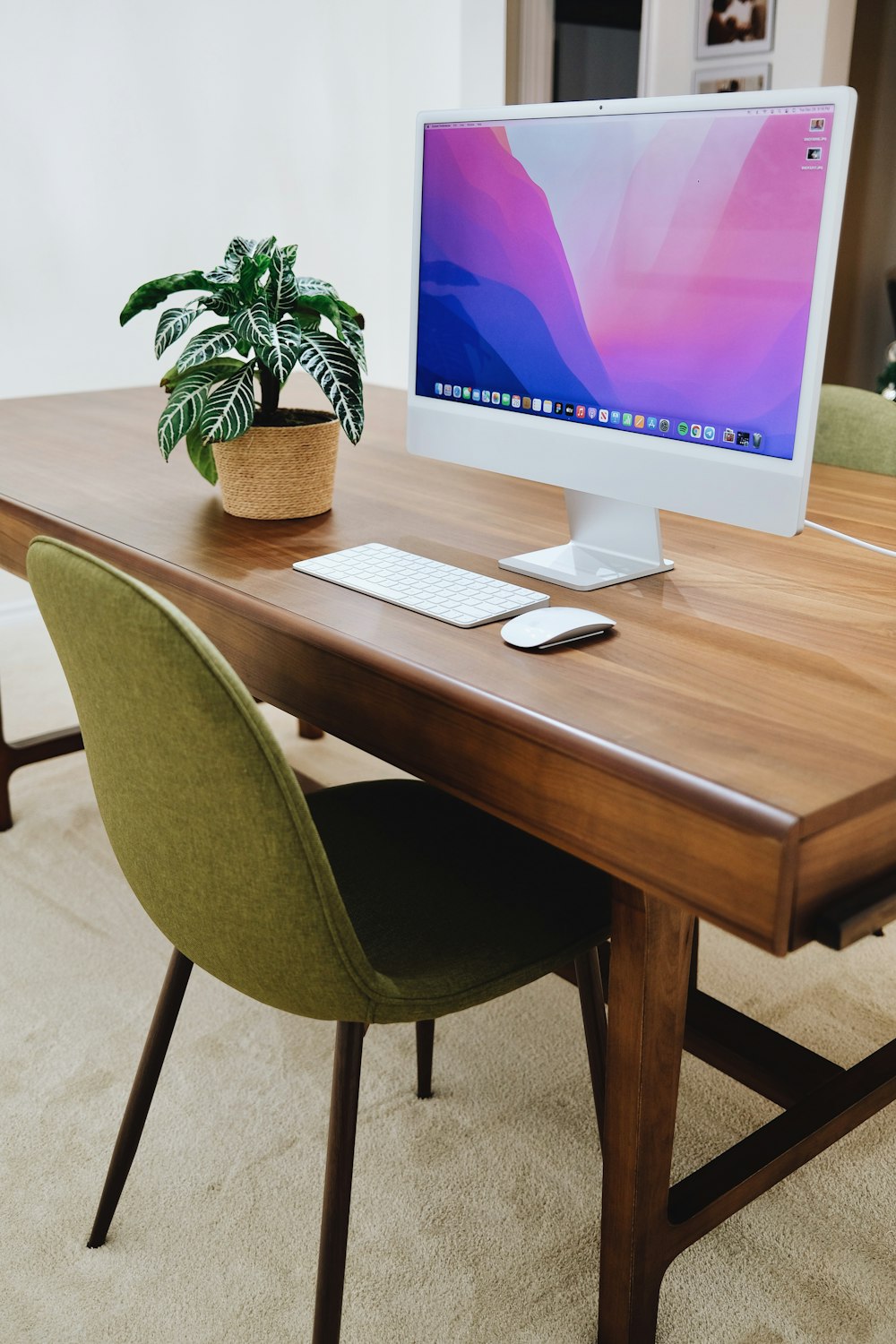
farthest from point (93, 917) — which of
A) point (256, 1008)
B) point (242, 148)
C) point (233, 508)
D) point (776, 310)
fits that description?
point (242, 148)

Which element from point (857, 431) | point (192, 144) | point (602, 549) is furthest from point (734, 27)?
point (602, 549)

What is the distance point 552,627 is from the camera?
3.67 ft

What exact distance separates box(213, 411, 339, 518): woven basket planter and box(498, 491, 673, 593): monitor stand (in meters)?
0.32

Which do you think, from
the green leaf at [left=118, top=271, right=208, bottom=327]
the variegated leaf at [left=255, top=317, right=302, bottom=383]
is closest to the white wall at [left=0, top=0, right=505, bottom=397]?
the green leaf at [left=118, top=271, right=208, bottom=327]

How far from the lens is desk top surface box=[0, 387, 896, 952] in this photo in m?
0.85

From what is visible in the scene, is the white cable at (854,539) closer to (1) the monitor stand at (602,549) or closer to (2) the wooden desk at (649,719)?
(2) the wooden desk at (649,719)

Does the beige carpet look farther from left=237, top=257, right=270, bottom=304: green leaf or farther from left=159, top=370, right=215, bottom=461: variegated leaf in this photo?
left=237, top=257, right=270, bottom=304: green leaf

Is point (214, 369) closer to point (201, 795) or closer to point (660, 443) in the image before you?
point (660, 443)

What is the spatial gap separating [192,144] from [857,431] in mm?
2501

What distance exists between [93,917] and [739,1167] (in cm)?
124

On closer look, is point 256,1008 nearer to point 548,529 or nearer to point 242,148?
point 548,529

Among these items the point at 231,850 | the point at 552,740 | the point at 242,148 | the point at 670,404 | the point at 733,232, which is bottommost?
the point at 231,850

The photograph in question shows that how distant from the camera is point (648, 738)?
92 cm

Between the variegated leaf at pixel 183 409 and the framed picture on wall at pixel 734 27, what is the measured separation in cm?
284
